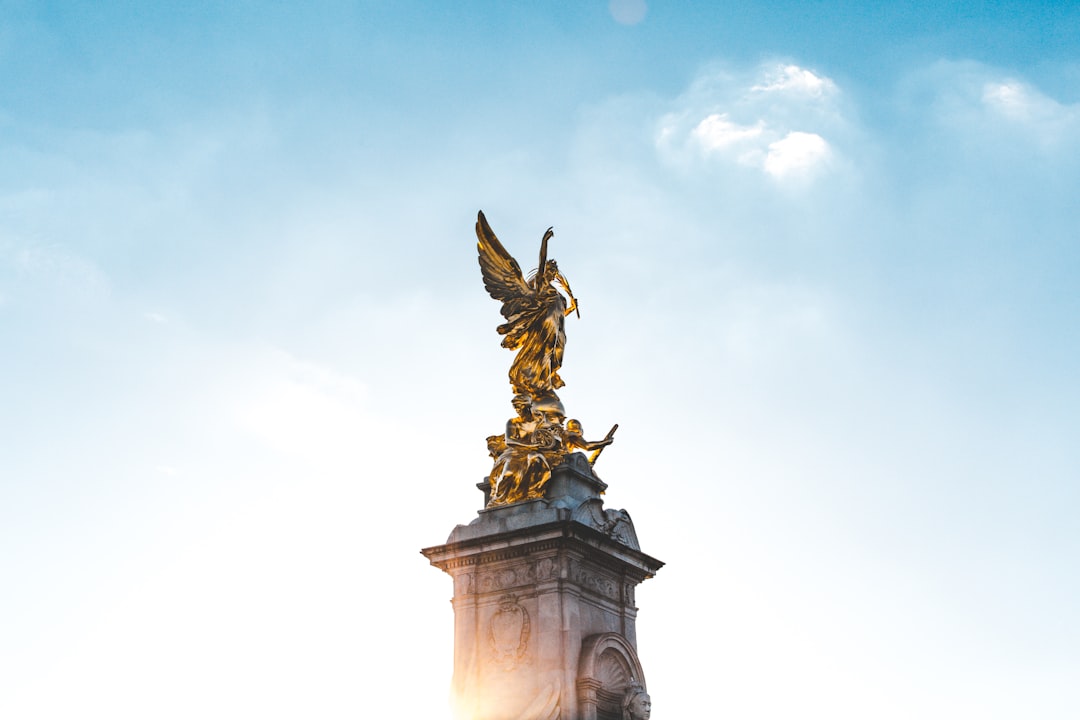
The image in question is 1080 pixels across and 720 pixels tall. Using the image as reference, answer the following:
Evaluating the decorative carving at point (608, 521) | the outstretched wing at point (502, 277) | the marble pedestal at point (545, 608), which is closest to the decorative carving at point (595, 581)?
the marble pedestal at point (545, 608)

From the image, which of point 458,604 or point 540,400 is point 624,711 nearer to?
point 458,604

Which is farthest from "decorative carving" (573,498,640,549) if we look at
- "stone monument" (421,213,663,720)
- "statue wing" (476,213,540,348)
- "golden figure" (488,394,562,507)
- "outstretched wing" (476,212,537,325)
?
"outstretched wing" (476,212,537,325)

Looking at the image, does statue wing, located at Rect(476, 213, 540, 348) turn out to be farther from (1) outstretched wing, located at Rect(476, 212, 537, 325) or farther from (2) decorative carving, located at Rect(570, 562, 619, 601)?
(2) decorative carving, located at Rect(570, 562, 619, 601)

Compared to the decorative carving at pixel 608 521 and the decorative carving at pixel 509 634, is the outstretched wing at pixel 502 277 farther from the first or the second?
the decorative carving at pixel 509 634

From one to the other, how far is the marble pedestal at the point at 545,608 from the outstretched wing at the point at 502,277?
2988 mm

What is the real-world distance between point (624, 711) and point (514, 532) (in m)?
3.06

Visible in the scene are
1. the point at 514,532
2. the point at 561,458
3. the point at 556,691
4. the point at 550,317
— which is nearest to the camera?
the point at 556,691

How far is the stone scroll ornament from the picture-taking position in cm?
1708

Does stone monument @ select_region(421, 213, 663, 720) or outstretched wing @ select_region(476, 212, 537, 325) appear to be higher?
outstretched wing @ select_region(476, 212, 537, 325)

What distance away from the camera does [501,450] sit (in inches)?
694

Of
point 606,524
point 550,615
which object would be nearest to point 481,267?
point 606,524

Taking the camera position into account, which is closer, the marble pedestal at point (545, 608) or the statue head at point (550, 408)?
the marble pedestal at point (545, 608)

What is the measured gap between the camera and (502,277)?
62.7 ft

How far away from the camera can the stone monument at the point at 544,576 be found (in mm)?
15453
